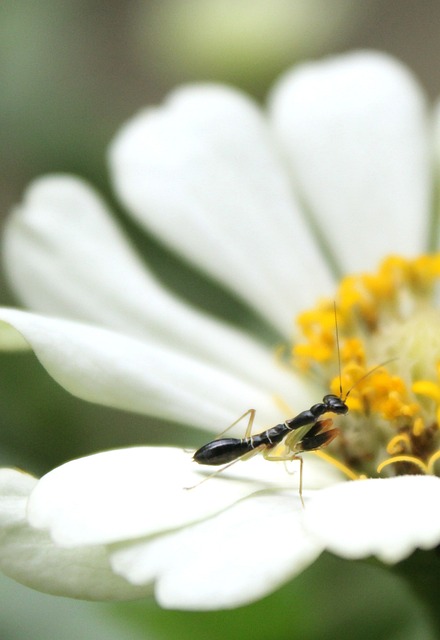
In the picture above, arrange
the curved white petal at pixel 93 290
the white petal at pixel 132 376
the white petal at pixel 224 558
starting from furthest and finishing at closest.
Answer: the curved white petal at pixel 93 290 → the white petal at pixel 132 376 → the white petal at pixel 224 558

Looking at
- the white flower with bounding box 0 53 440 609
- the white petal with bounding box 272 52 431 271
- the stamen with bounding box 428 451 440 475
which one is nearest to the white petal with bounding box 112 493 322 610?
the white flower with bounding box 0 53 440 609

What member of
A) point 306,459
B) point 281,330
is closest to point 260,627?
Result: point 306,459

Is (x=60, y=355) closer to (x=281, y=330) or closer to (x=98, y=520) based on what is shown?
(x=98, y=520)

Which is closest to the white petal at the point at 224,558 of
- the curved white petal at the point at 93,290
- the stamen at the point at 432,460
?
the stamen at the point at 432,460

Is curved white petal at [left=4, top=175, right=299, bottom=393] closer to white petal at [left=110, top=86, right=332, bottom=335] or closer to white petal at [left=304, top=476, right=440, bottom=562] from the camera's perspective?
white petal at [left=110, top=86, right=332, bottom=335]

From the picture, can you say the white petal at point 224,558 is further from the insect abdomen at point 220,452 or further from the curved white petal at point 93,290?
the curved white petal at point 93,290

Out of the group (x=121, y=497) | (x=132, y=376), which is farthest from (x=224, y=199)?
(x=121, y=497)

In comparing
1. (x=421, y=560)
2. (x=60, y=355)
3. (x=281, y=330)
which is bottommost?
(x=421, y=560)
